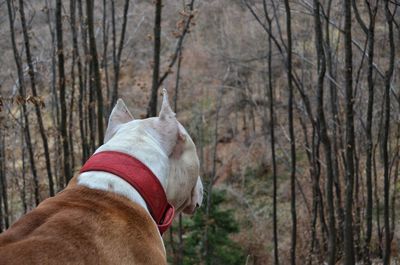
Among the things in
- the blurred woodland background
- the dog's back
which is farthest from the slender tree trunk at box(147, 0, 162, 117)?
the dog's back

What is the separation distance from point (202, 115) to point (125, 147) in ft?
56.5

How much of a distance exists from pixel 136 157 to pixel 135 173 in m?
0.08

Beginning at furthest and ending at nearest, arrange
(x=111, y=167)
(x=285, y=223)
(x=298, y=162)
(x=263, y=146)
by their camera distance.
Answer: (x=263, y=146) → (x=298, y=162) → (x=285, y=223) → (x=111, y=167)

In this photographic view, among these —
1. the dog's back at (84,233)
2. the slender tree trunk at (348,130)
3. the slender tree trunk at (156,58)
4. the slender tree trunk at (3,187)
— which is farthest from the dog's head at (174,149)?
the slender tree trunk at (3,187)

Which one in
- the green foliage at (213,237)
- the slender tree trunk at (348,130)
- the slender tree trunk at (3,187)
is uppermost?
the slender tree trunk at (348,130)

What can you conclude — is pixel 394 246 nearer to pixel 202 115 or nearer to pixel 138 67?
pixel 202 115

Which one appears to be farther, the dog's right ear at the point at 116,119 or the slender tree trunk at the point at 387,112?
the slender tree trunk at the point at 387,112

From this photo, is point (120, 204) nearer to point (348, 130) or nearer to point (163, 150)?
point (163, 150)

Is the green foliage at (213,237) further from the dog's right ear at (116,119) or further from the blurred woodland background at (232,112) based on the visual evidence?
the dog's right ear at (116,119)

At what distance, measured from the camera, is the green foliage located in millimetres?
10430

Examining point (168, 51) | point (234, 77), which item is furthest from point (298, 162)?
point (168, 51)

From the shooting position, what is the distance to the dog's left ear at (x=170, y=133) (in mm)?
2666

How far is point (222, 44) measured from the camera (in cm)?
2122

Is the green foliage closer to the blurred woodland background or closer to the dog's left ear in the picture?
the blurred woodland background
